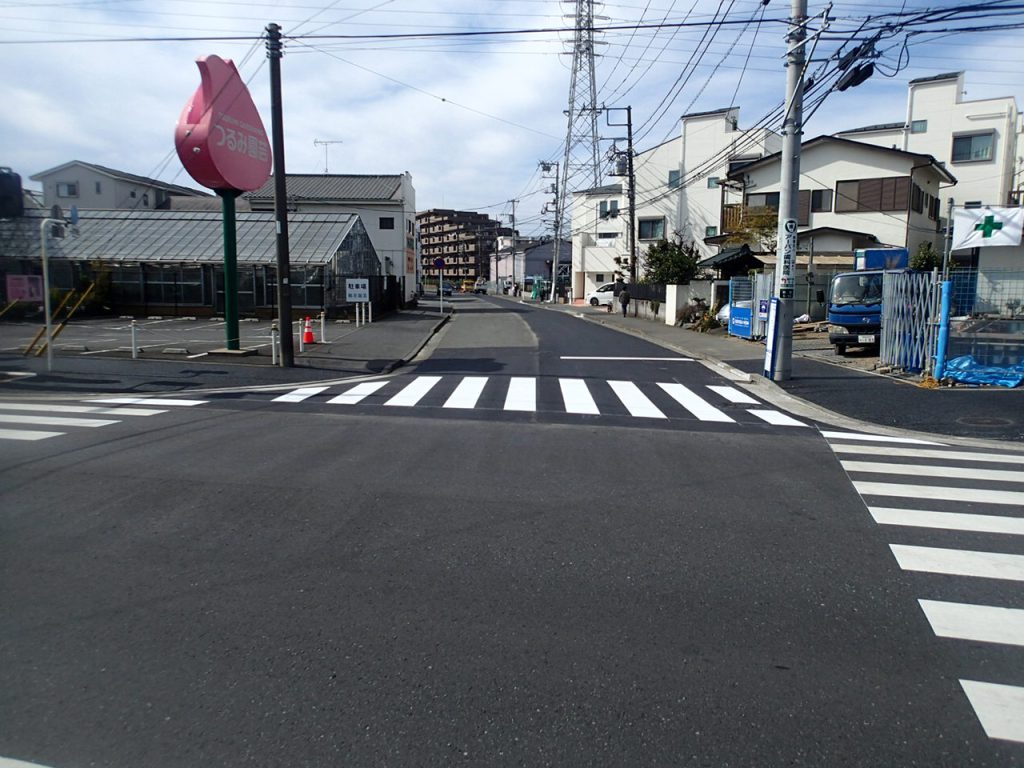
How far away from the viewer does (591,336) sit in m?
27.8

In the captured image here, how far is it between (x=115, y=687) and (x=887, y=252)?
26816 mm

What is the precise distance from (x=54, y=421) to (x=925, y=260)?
112 feet

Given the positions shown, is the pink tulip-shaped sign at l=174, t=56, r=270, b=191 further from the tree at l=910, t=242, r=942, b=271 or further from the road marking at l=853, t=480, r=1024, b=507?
the tree at l=910, t=242, r=942, b=271

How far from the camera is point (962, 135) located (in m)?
44.8

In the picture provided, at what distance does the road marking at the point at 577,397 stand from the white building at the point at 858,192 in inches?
908

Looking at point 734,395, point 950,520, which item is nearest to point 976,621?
point 950,520

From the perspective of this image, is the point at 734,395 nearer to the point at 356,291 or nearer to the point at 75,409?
the point at 75,409

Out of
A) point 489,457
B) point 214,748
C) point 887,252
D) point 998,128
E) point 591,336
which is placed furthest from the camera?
point 998,128

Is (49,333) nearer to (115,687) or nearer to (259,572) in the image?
(259,572)

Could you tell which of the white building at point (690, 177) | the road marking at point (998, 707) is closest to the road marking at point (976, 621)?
the road marking at point (998, 707)

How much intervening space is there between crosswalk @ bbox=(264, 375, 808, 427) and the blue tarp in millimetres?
3846

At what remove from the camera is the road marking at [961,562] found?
502 cm

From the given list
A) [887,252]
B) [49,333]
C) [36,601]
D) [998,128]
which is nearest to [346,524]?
[36,601]

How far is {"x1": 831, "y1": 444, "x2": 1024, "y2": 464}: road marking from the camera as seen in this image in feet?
28.3
